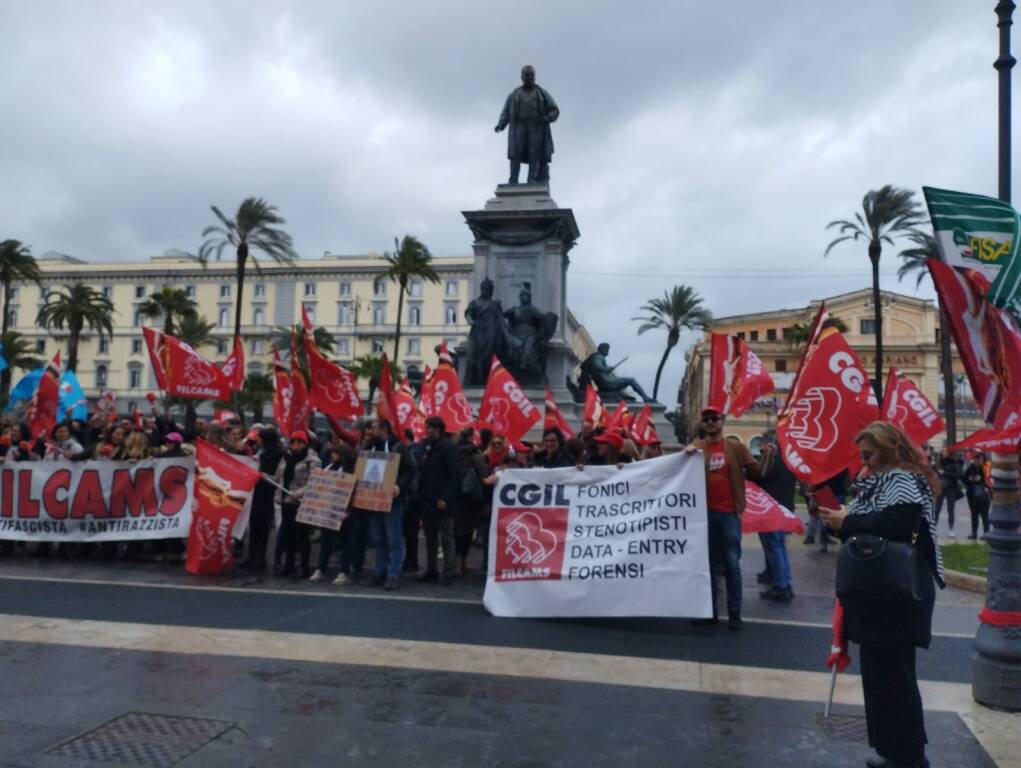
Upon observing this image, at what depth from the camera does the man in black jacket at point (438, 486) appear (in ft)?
32.6

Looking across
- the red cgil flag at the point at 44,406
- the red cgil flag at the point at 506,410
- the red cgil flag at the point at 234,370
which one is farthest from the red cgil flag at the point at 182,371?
the red cgil flag at the point at 506,410

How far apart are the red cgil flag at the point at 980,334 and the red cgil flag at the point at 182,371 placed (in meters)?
10.5

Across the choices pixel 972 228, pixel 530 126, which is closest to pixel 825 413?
pixel 972 228

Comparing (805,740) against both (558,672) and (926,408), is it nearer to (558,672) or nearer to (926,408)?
(558,672)

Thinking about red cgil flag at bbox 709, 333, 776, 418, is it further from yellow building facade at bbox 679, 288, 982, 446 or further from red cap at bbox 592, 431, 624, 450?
yellow building facade at bbox 679, 288, 982, 446

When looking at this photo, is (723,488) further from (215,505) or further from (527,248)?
(527,248)

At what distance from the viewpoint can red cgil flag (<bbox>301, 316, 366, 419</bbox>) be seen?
11672 mm

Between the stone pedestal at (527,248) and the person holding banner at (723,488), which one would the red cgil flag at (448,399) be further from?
the stone pedestal at (527,248)

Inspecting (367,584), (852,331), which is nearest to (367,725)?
(367,584)

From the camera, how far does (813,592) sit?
33.5 ft

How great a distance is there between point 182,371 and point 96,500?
2.39 metres

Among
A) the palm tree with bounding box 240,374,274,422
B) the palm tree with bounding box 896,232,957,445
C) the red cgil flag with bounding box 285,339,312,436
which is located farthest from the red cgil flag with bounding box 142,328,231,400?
the palm tree with bounding box 240,374,274,422

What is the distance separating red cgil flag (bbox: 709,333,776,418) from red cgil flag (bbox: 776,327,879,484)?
4.47 meters

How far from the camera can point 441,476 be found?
9.98m
